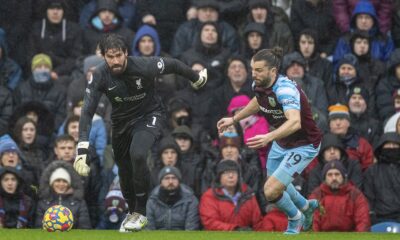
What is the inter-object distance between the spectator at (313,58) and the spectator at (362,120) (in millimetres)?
749

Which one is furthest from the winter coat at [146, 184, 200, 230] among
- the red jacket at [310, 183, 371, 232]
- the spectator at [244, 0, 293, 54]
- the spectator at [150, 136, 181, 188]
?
the spectator at [244, 0, 293, 54]

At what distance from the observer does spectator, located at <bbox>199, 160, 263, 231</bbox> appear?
15.6 m

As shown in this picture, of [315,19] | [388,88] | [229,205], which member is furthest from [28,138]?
[388,88]

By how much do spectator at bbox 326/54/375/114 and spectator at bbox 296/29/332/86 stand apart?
0.22 m

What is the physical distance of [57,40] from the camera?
764 inches

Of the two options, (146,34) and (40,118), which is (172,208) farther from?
(146,34)

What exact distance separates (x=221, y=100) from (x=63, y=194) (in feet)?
11.0

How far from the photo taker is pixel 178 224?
15742 millimetres

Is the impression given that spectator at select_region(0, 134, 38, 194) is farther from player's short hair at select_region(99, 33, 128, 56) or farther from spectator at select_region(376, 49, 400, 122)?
spectator at select_region(376, 49, 400, 122)

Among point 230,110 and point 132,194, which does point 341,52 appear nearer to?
point 230,110

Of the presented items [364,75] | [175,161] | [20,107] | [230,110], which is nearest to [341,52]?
[364,75]

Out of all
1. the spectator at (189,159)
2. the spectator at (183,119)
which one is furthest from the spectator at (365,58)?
the spectator at (189,159)

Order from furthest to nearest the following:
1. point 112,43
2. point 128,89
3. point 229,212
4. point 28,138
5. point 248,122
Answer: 1. point 248,122
2. point 28,138
3. point 229,212
4. point 128,89
5. point 112,43

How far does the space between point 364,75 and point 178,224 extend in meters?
4.62
